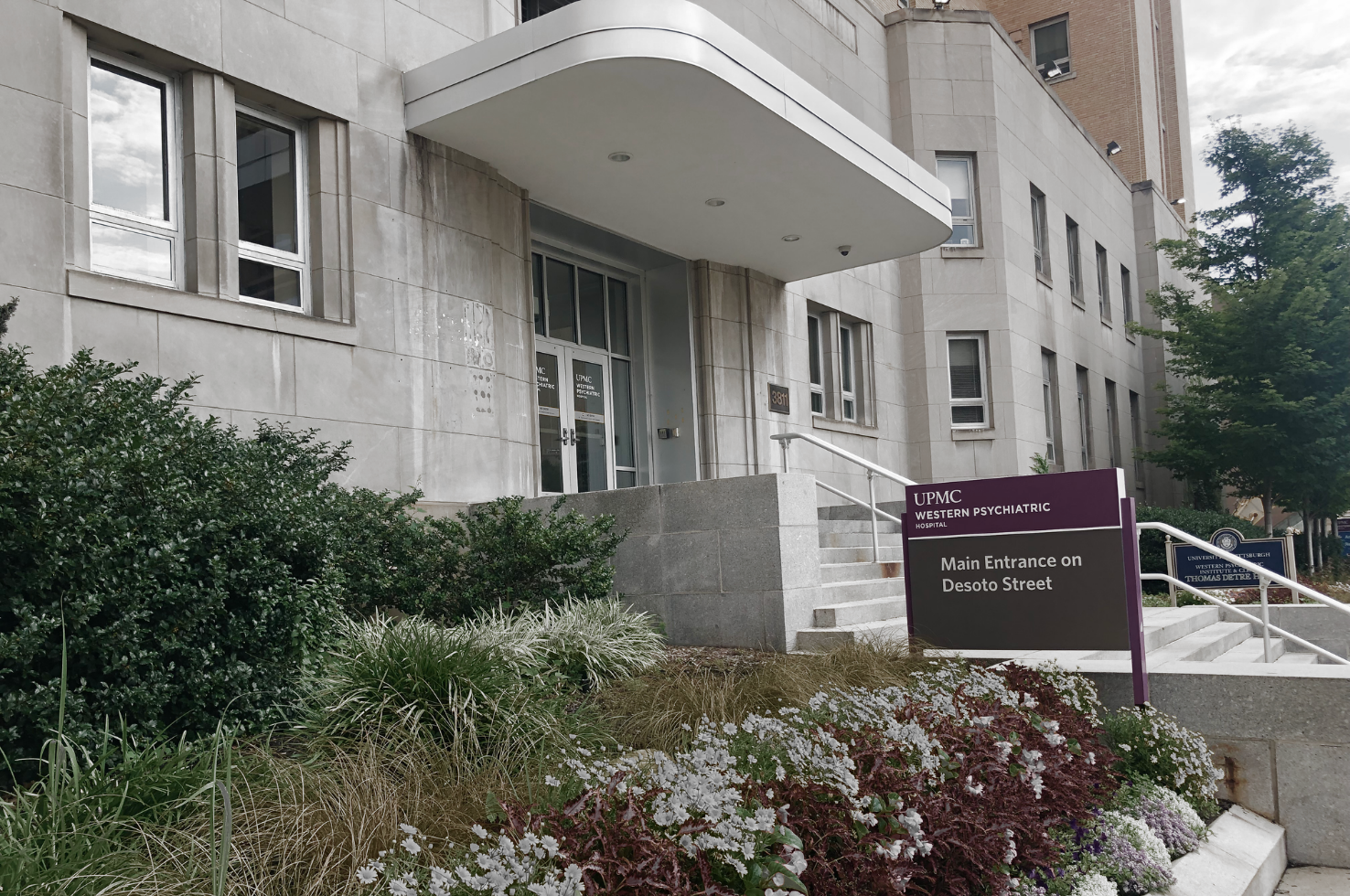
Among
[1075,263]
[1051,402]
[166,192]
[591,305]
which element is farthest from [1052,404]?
[166,192]

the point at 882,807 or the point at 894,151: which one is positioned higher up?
the point at 894,151

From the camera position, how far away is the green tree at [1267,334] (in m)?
21.1

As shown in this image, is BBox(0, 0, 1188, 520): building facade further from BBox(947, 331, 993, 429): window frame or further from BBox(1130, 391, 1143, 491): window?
BBox(1130, 391, 1143, 491): window

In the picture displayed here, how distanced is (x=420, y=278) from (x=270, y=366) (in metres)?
1.87

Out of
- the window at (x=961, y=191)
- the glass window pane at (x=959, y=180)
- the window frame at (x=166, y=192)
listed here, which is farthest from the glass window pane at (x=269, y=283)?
the glass window pane at (x=959, y=180)

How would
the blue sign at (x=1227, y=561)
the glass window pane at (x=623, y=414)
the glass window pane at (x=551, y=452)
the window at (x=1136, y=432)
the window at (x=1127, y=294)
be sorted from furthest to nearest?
the window at (x=1127, y=294) → the window at (x=1136, y=432) → the glass window pane at (x=623, y=414) → the glass window pane at (x=551, y=452) → the blue sign at (x=1227, y=561)

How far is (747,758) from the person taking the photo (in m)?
3.98

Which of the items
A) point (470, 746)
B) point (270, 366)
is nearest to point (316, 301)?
point (270, 366)

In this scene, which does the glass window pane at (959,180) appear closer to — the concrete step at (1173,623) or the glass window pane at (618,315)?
the glass window pane at (618,315)

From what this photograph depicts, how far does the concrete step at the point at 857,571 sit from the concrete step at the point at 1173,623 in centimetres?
237

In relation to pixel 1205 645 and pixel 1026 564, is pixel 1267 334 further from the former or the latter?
pixel 1026 564

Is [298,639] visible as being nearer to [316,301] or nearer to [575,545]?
[575,545]

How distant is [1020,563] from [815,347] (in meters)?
10.7

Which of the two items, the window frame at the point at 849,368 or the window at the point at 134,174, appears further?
the window frame at the point at 849,368
